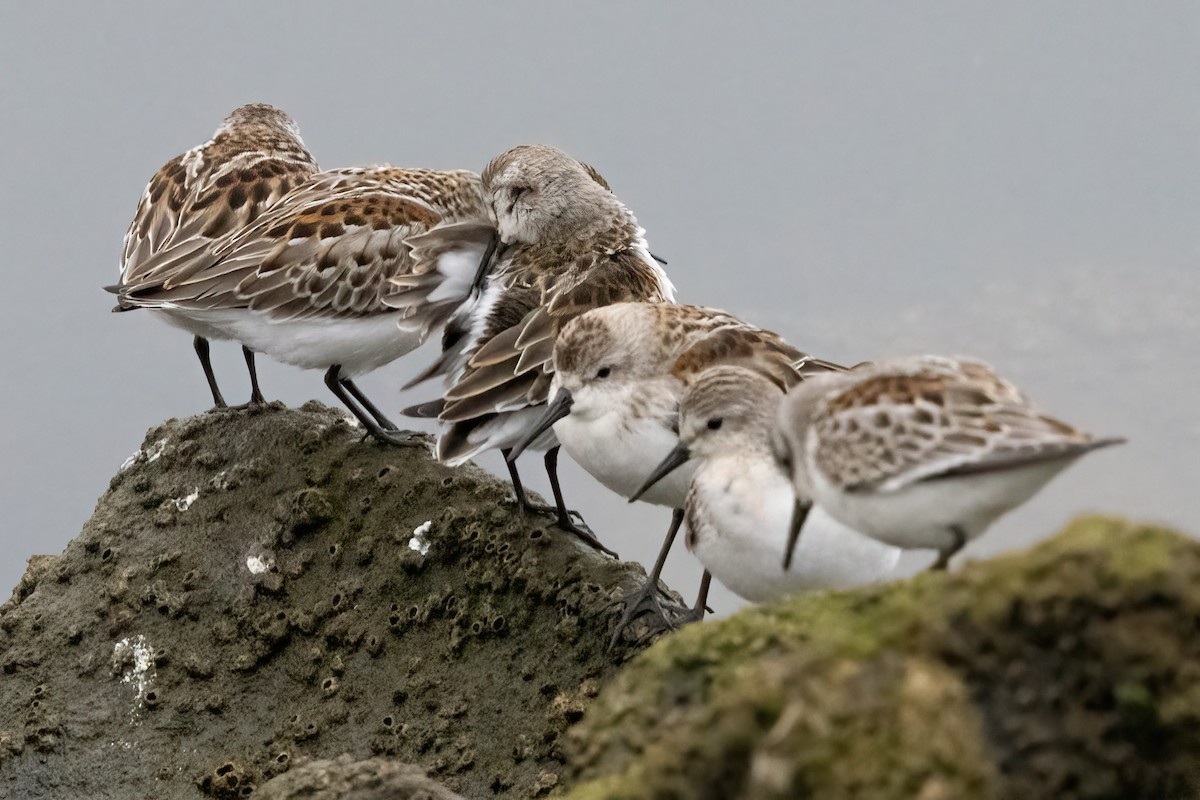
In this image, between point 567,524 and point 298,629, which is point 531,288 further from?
point 298,629

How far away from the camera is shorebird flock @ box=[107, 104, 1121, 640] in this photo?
4.13 m

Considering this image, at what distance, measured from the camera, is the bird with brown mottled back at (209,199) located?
26.1 feet

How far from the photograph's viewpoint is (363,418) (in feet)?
24.3

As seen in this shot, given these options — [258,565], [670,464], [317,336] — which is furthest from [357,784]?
[317,336]

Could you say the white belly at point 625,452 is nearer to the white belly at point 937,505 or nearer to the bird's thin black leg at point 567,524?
the bird's thin black leg at point 567,524

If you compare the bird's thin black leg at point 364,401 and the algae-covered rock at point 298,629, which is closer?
the algae-covered rock at point 298,629

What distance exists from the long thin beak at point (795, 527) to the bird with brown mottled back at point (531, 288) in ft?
5.85

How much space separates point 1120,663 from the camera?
2852 mm

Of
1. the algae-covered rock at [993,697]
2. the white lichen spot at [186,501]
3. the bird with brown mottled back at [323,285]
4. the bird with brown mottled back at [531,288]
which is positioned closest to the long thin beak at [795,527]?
the algae-covered rock at [993,697]

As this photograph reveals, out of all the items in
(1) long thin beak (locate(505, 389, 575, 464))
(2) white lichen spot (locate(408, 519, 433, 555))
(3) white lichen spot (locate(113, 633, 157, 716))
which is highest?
(1) long thin beak (locate(505, 389, 575, 464))

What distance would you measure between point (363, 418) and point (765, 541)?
3.13 m

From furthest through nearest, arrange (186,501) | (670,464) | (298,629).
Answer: (186,501) → (298,629) → (670,464)

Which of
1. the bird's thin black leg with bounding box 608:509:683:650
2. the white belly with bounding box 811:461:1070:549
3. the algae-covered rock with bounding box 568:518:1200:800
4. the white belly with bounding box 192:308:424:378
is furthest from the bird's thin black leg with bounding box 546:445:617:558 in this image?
the algae-covered rock with bounding box 568:518:1200:800

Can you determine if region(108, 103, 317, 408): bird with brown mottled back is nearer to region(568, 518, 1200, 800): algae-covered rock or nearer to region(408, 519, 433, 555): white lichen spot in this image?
region(408, 519, 433, 555): white lichen spot
